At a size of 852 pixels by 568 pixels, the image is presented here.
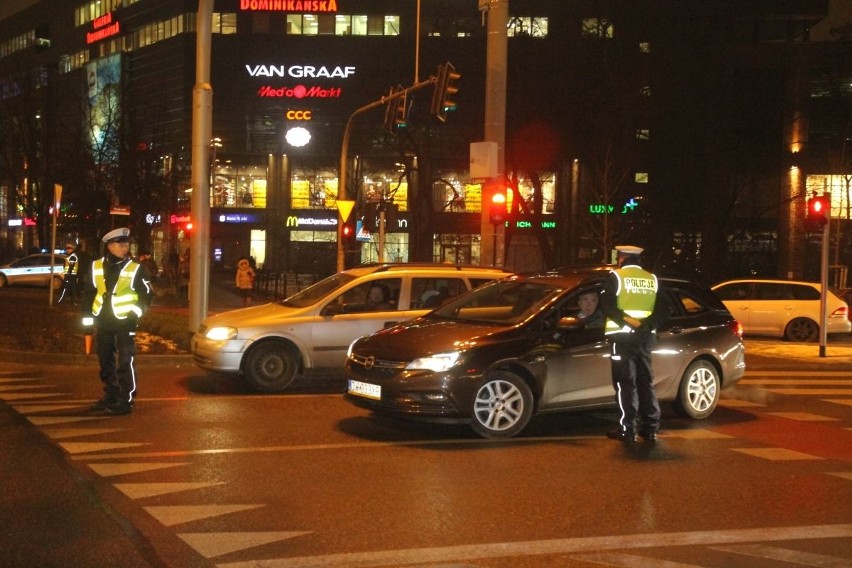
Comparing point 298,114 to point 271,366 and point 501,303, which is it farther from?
point 501,303

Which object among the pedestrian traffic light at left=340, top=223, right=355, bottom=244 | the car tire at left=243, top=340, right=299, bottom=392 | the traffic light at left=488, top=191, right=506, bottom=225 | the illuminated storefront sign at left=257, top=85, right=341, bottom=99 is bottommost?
the car tire at left=243, top=340, right=299, bottom=392

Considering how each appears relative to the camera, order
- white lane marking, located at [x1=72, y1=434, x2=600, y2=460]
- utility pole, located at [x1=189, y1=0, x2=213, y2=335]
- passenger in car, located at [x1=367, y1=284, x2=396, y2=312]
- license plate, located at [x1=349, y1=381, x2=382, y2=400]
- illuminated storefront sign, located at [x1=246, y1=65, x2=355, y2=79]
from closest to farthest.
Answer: white lane marking, located at [x1=72, y1=434, x2=600, y2=460], license plate, located at [x1=349, y1=381, x2=382, y2=400], passenger in car, located at [x1=367, y1=284, x2=396, y2=312], utility pole, located at [x1=189, y1=0, x2=213, y2=335], illuminated storefront sign, located at [x1=246, y1=65, x2=355, y2=79]

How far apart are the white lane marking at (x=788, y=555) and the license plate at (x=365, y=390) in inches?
157

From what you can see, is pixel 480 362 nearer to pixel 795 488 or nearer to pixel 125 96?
pixel 795 488

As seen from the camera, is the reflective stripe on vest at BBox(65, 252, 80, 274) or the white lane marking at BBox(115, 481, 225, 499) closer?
the white lane marking at BBox(115, 481, 225, 499)

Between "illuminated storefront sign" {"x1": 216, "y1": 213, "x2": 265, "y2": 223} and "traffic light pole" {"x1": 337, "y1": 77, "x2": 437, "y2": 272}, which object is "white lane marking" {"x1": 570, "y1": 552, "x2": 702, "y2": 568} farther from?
"illuminated storefront sign" {"x1": 216, "y1": 213, "x2": 265, "y2": 223}

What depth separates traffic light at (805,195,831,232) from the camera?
19.2 metres

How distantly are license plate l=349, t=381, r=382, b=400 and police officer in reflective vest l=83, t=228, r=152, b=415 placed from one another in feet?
7.73

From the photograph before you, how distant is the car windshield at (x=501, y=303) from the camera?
33.2ft

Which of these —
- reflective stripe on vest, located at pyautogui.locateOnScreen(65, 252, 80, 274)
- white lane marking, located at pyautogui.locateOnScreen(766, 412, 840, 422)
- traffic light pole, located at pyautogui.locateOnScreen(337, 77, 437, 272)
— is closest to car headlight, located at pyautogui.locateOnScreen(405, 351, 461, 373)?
white lane marking, located at pyautogui.locateOnScreen(766, 412, 840, 422)

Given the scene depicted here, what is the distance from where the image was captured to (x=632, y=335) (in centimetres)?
944

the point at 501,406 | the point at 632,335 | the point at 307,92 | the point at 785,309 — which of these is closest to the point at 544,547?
the point at 501,406

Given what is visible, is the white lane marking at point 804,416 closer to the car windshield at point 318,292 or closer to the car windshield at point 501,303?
the car windshield at point 501,303

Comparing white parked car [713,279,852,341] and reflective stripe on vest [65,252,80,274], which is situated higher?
reflective stripe on vest [65,252,80,274]
